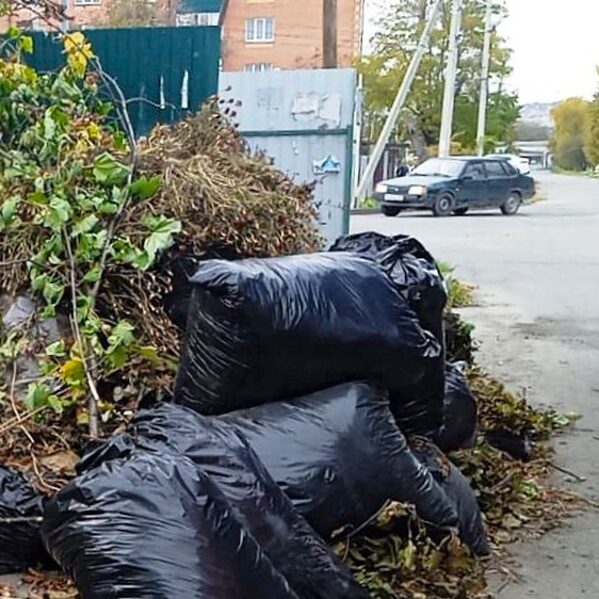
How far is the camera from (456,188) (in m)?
18.0

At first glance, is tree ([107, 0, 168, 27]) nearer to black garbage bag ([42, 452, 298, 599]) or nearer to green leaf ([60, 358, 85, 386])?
green leaf ([60, 358, 85, 386])

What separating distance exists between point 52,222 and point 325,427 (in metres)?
1.13

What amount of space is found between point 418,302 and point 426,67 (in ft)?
91.9

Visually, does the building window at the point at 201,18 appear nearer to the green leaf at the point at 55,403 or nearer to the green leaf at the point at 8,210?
the green leaf at the point at 8,210

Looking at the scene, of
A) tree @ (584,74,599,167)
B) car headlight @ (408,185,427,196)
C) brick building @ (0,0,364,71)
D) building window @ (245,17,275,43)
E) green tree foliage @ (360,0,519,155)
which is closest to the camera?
car headlight @ (408,185,427,196)

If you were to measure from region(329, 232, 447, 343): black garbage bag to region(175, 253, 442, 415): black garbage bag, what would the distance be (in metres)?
0.21

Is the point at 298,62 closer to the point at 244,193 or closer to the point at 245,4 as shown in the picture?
the point at 245,4

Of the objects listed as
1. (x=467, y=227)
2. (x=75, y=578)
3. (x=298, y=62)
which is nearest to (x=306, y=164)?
(x=75, y=578)

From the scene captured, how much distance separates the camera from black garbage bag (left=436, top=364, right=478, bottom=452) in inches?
130

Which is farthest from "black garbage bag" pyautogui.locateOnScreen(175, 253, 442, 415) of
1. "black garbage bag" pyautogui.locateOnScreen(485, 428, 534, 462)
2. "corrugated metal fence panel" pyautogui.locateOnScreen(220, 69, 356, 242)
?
"corrugated metal fence panel" pyautogui.locateOnScreen(220, 69, 356, 242)

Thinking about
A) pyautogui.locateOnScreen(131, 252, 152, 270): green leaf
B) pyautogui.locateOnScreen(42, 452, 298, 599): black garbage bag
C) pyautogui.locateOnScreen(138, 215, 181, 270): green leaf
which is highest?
pyautogui.locateOnScreen(138, 215, 181, 270): green leaf

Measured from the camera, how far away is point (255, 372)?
8.41ft

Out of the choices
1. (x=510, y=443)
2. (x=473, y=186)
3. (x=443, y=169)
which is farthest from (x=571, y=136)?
(x=510, y=443)

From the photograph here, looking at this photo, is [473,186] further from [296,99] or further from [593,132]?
[593,132]
